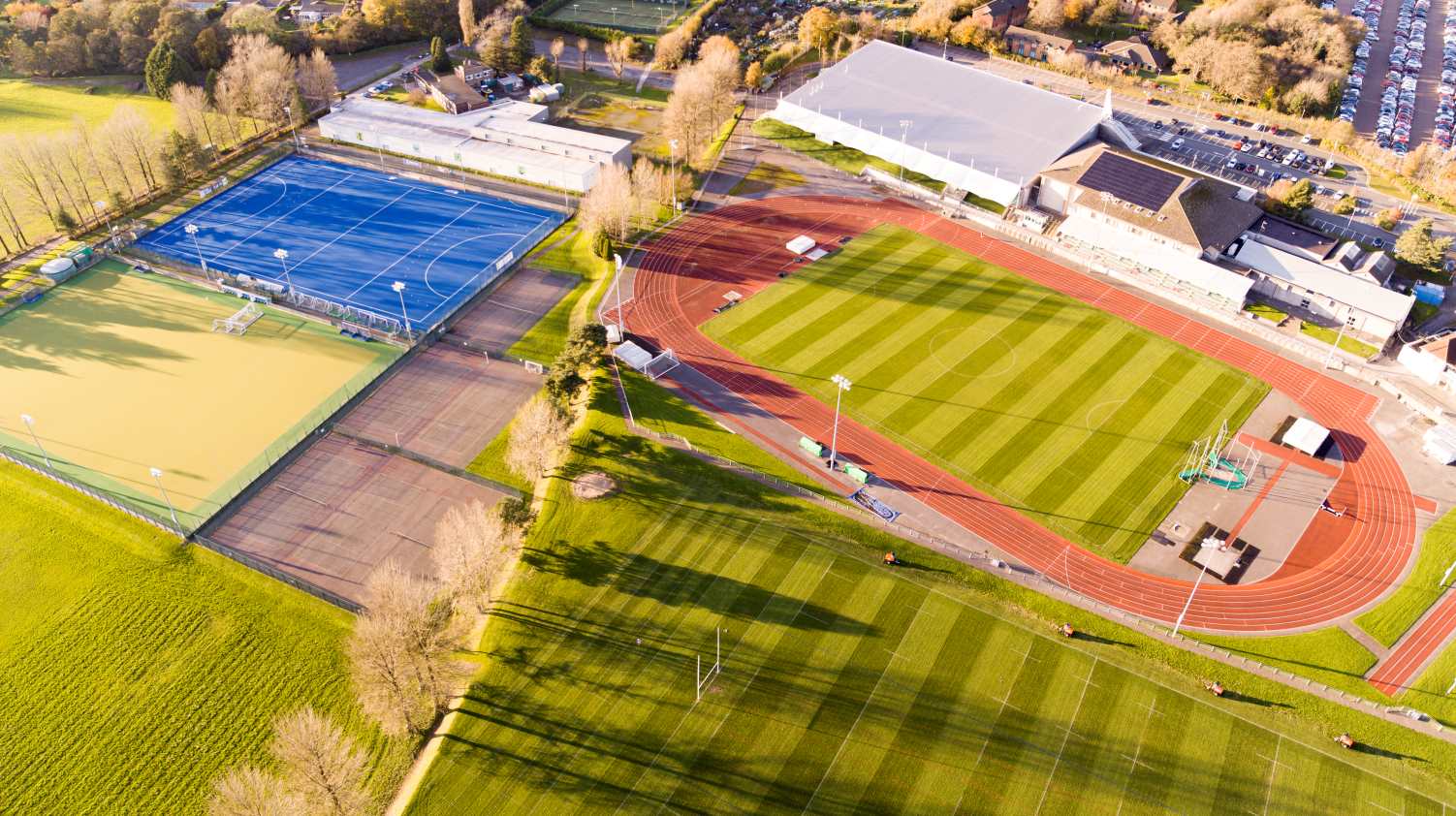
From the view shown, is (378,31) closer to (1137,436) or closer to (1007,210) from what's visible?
(1007,210)

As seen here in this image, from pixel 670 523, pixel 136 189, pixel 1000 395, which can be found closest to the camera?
pixel 670 523

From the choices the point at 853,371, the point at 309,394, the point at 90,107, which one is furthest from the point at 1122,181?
the point at 90,107

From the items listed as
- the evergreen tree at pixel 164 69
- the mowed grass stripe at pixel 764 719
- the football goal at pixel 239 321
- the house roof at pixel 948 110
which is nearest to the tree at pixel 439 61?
the evergreen tree at pixel 164 69

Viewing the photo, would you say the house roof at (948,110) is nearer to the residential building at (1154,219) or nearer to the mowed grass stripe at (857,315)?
the residential building at (1154,219)

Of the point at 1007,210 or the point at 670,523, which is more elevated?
the point at 1007,210

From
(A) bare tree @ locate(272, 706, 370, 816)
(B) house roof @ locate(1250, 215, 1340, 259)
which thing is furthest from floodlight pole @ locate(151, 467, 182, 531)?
(B) house roof @ locate(1250, 215, 1340, 259)

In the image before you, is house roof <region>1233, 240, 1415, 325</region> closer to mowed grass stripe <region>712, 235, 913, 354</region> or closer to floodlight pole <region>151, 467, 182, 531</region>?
mowed grass stripe <region>712, 235, 913, 354</region>
